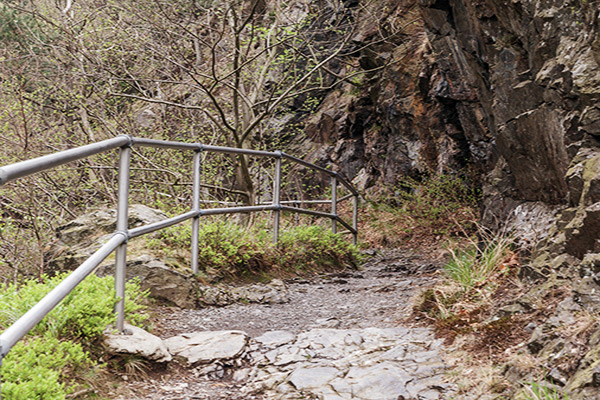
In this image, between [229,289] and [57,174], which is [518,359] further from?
[57,174]

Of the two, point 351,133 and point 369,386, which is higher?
point 351,133

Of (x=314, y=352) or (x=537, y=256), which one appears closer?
(x=314, y=352)

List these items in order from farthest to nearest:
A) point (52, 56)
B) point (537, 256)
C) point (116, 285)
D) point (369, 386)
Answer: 1. point (52, 56)
2. point (537, 256)
3. point (116, 285)
4. point (369, 386)

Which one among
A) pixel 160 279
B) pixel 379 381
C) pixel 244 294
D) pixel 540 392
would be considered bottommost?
pixel 244 294

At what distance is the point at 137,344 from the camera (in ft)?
10.0

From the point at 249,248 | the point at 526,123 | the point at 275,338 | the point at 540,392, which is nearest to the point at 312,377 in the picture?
the point at 275,338

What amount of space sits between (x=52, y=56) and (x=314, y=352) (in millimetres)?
8885

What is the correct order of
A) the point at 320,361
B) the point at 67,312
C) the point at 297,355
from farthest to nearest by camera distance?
the point at 297,355 → the point at 320,361 → the point at 67,312

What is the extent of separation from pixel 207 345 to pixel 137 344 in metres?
0.55

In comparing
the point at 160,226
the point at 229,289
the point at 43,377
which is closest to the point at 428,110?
the point at 229,289

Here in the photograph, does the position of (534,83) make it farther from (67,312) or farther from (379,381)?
(67,312)

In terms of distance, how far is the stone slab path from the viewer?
286cm

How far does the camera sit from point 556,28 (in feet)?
14.7

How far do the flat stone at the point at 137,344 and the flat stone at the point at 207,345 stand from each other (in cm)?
19
